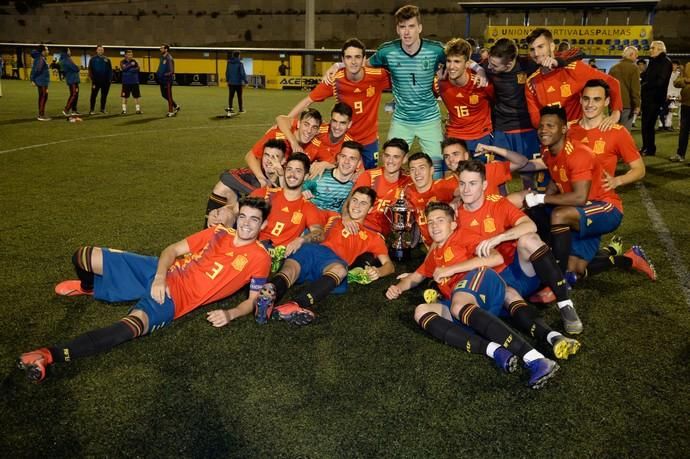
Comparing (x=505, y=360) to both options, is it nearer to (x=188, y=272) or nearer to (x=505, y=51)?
(x=188, y=272)

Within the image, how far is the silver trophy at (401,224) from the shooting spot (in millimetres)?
5496

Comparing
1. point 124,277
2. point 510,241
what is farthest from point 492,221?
point 124,277

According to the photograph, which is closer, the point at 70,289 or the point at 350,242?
the point at 70,289

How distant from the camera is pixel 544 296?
460 centimetres

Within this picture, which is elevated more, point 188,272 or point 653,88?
point 653,88

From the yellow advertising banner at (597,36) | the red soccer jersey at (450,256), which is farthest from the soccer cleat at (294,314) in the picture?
the yellow advertising banner at (597,36)

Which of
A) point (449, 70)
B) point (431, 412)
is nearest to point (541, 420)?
point (431, 412)

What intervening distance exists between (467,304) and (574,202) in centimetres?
155

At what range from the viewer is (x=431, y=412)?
3154mm

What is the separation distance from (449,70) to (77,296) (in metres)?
4.23

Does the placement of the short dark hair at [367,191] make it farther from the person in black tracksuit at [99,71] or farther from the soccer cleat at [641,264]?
the person in black tracksuit at [99,71]

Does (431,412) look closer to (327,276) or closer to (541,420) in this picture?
(541,420)

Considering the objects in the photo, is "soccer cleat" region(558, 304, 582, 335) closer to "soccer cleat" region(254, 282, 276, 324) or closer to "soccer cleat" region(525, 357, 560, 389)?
"soccer cleat" region(525, 357, 560, 389)

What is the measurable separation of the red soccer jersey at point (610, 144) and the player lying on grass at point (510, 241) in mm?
1479
